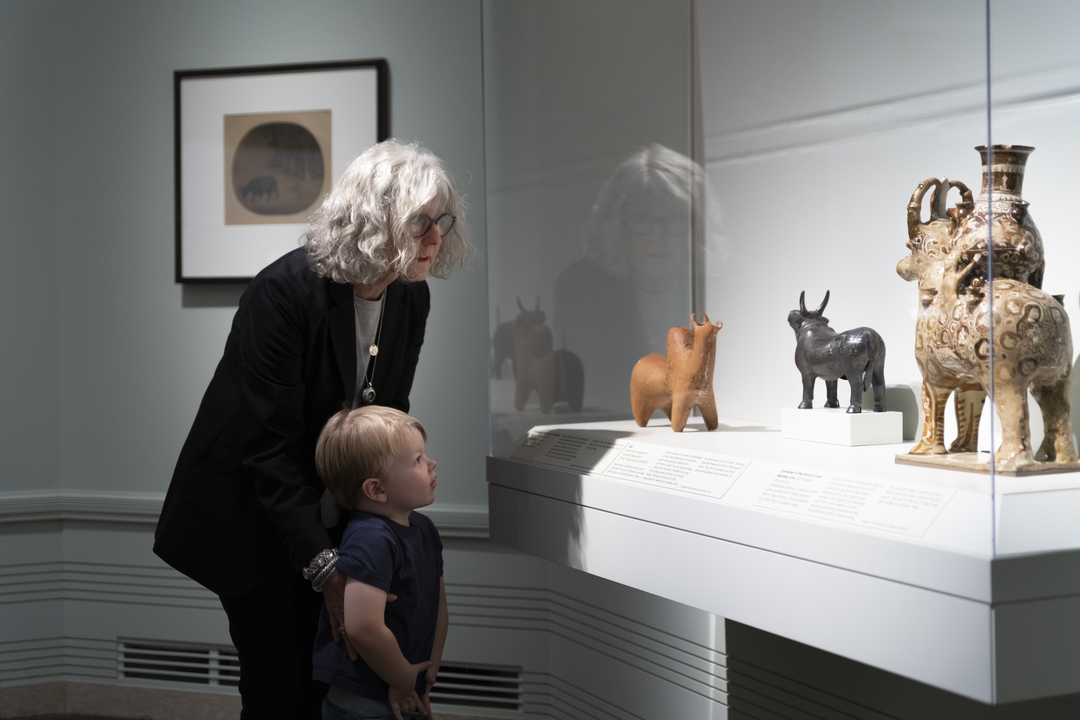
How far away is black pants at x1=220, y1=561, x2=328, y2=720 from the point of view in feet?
6.60

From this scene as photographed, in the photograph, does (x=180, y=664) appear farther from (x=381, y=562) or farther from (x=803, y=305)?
(x=803, y=305)

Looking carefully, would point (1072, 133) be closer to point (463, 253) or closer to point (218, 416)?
point (463, 253)

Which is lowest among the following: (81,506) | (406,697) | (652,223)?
(406,697)

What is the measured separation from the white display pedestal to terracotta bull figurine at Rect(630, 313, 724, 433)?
0.11 metres

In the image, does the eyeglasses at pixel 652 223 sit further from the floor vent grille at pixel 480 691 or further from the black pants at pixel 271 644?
the floor vent grille at pixel 480 691

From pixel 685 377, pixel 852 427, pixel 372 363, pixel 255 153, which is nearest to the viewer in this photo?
pixel 852 427

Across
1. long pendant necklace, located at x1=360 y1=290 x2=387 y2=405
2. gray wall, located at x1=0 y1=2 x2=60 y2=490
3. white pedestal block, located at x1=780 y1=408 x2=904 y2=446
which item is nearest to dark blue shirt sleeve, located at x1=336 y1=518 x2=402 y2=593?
long pendant necklace, located at x1=360 y1=290 x2=387 y2=405

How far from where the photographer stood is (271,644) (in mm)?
2021

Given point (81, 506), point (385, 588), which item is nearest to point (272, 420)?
point (385, 588)

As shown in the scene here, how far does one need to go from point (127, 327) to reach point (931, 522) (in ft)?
9.63

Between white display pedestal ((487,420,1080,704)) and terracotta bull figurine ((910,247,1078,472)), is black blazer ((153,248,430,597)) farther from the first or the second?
terracotta bull figurine ((910,247,1078,472))

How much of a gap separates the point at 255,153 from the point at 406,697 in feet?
7.02

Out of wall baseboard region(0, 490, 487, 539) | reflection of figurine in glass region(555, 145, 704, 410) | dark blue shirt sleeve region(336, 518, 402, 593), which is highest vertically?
reflection of figurine in glass region(555, 145, 704, 410)

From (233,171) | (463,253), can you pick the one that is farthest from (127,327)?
(463,253)
